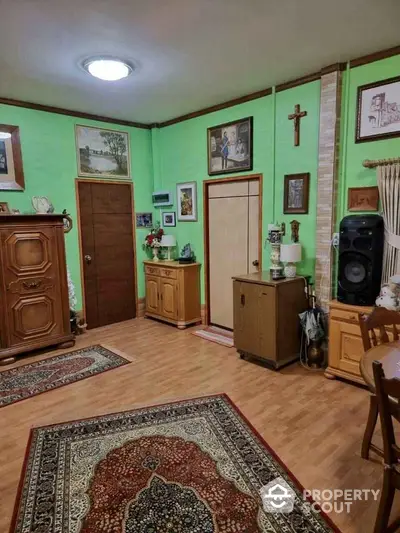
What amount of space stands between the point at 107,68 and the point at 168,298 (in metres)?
2.87

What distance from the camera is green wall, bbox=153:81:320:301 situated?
3592 millimetres

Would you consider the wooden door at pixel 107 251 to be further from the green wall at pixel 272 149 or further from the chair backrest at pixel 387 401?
the chair backrest at pixel 387 401

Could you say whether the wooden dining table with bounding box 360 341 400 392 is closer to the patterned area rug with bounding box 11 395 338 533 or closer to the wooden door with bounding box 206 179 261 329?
the patterned area rug with bounding box 11 395 338 533

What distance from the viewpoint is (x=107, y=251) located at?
5039 mm

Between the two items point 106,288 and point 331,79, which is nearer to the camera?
point 331,79

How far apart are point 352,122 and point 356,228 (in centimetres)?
102

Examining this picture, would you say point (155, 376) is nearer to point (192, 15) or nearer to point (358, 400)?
point (358, 400)

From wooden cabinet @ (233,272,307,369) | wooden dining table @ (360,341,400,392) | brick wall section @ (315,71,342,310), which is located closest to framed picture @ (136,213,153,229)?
wooden cabinet @ (233,272,307,369)

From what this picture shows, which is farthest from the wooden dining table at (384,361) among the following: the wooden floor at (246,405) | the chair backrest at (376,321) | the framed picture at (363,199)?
the framed picture at (363,199)

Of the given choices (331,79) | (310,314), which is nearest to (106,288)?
(310,314)

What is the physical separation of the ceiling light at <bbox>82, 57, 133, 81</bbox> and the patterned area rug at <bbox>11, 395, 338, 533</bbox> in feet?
9.35

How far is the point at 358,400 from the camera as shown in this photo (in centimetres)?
289

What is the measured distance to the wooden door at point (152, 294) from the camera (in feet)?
16.9

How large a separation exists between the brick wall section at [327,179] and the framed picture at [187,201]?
188 cm
